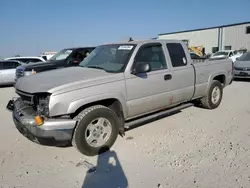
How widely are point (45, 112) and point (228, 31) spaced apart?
36.9 metres

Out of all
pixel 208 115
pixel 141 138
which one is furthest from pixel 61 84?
pixel 208 115

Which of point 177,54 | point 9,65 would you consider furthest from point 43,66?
point 177,54

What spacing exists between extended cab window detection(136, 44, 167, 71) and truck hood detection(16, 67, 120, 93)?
31.1 inches

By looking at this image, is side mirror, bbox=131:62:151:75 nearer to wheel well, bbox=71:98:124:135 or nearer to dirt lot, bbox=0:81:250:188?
wheel well, bbox=71:98:124:135

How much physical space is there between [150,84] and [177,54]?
1182 mm

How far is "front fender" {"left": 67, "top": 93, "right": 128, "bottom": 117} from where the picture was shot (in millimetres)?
3297

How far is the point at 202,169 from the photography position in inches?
126

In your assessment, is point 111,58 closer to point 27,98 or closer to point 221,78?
point 27,98

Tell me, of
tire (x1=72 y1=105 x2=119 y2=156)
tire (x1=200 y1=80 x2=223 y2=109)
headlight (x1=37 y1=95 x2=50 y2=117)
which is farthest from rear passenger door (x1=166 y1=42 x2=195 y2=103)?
headlight (x1=37 y1=95 x2=50 y2=117)

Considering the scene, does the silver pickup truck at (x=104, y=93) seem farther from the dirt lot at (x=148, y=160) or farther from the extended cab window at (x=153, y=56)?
the dirt lot at (x=148, y=160)

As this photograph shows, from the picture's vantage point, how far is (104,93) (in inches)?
142

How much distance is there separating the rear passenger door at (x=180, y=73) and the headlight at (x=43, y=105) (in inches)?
101

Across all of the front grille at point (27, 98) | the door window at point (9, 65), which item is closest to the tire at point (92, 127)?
the front grille at point (27, 98)

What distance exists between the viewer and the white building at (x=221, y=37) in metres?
32.6
